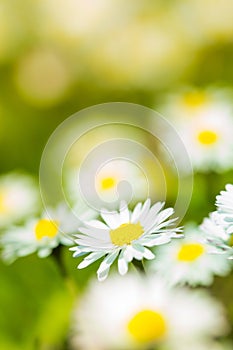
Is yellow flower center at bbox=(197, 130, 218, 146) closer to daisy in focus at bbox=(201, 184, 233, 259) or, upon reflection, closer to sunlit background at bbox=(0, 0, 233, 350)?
sunlit background at bbox=(0, 0, 233, 350)

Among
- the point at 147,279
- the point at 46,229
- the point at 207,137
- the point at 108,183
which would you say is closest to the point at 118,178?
the point at 108,183

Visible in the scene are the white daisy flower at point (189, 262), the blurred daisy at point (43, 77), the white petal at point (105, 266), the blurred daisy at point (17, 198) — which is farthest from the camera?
the blurred daisy at point (43, 77)

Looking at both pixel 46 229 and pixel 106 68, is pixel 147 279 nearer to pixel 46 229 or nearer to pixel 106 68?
pixel 46 229

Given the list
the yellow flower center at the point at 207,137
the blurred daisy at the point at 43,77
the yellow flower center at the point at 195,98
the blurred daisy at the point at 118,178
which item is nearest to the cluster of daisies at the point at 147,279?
the blurred daisy at the point at 118,178

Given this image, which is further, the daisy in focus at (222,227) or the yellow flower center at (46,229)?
the yellow flower center at (46,229)

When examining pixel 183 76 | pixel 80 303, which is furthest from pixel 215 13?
pixel 80 303

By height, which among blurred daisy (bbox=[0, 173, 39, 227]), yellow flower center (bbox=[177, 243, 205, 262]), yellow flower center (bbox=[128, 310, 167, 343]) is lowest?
yellow flower center (bbox=[128, 310, 167, 343])

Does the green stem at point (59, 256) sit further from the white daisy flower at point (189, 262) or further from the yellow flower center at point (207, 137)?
the yellow flower center at point (207, 137)

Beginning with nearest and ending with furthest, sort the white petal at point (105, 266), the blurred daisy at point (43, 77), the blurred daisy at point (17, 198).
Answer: the white petal at point (105, 266) → the blurred daisy at point (17, 198) → the blurred daisy at point (43, 77)

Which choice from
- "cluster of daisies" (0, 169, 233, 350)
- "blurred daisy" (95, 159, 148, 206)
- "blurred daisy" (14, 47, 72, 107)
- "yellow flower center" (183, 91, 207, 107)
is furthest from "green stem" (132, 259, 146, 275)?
"blurred daisy" (14, 47, 72, 107)

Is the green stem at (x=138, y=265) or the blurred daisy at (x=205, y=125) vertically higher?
the blurred daisy at (x=205, y=125)
